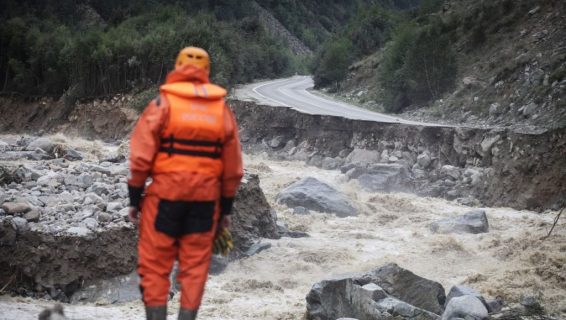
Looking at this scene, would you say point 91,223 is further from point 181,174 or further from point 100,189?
point 181,174

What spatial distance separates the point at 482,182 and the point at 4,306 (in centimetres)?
1155

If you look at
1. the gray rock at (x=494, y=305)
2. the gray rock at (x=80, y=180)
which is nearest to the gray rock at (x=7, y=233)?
the gray rock at (x=80, y=180)

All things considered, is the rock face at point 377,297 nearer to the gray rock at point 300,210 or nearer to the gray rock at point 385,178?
the gray rock at point 300,210

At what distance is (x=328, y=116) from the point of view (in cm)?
2033

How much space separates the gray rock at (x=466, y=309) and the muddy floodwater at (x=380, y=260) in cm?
122

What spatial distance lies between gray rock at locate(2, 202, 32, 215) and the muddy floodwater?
4.19ft

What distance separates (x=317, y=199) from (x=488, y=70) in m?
13.1

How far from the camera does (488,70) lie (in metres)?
23.4

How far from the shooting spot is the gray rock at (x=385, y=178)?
15.5 m

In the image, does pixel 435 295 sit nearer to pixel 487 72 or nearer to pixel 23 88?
pixel 487 72

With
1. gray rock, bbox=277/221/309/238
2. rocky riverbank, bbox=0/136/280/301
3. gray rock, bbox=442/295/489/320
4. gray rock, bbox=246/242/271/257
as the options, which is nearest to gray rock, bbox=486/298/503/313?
gray rock, bbox=442/295/489/320

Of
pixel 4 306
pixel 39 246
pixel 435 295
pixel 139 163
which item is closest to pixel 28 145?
pixel 39 246

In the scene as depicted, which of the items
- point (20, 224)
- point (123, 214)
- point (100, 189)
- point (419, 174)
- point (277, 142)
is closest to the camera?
point (20, 224)

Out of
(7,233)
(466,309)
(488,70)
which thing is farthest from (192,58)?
(488,70)
